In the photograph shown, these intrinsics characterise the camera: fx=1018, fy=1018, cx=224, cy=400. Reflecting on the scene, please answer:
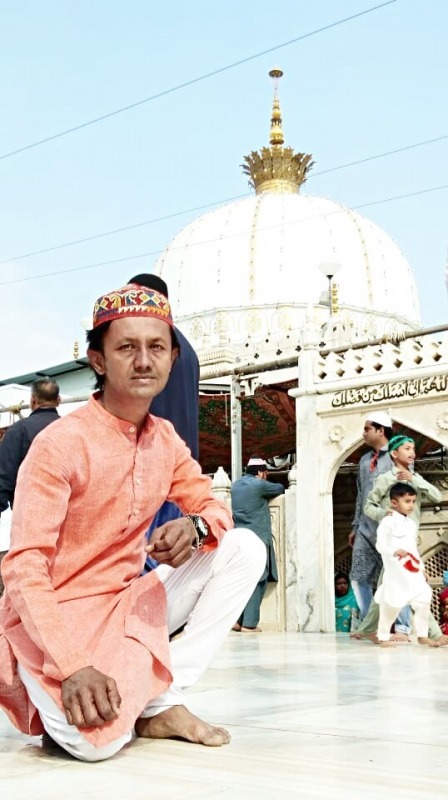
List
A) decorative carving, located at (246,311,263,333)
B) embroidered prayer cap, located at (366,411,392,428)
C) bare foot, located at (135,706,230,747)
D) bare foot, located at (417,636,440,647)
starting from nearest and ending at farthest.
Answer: bare foot, located at (135,706,230,747) → bare foot, located at (417,636,440,647) → embroidered prayer cap, located at (366,411,392,428) → decorative carving, located at (246,311,263,333)

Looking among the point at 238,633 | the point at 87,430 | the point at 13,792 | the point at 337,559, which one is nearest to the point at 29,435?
the point at 87,430

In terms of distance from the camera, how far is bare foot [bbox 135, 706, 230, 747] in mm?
2414

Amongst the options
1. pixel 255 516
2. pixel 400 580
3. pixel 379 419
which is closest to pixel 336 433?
pixel 255 516

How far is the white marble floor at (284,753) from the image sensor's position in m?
1.94

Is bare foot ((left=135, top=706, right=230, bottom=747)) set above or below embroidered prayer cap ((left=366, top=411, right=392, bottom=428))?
below

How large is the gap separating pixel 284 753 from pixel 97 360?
1.03m

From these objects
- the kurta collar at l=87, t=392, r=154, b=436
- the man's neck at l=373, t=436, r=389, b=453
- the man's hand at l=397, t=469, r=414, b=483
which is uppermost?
the man's neck at l=373, t=436, r=389, b=453

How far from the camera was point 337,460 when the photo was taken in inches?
361

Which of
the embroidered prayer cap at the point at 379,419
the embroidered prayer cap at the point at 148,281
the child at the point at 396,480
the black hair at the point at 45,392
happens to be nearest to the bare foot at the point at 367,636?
the child at the point at 396,480

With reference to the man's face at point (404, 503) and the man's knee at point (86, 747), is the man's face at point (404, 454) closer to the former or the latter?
the man's face at point (404, 503)

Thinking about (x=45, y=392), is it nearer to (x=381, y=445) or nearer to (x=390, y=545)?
(x=390, y=545)

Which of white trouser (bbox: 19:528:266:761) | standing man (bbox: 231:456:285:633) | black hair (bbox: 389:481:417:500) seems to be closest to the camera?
white trouser (bbox: 19:528:266:761)

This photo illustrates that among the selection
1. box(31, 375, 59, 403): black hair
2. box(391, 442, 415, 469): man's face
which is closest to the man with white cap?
box(391, 442, 415, 469): man's face

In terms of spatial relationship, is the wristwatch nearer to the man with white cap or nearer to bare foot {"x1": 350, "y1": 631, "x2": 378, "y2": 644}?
bare foot {"x1": 350, "y1": 631, "x2": 378, "y2": 644}
